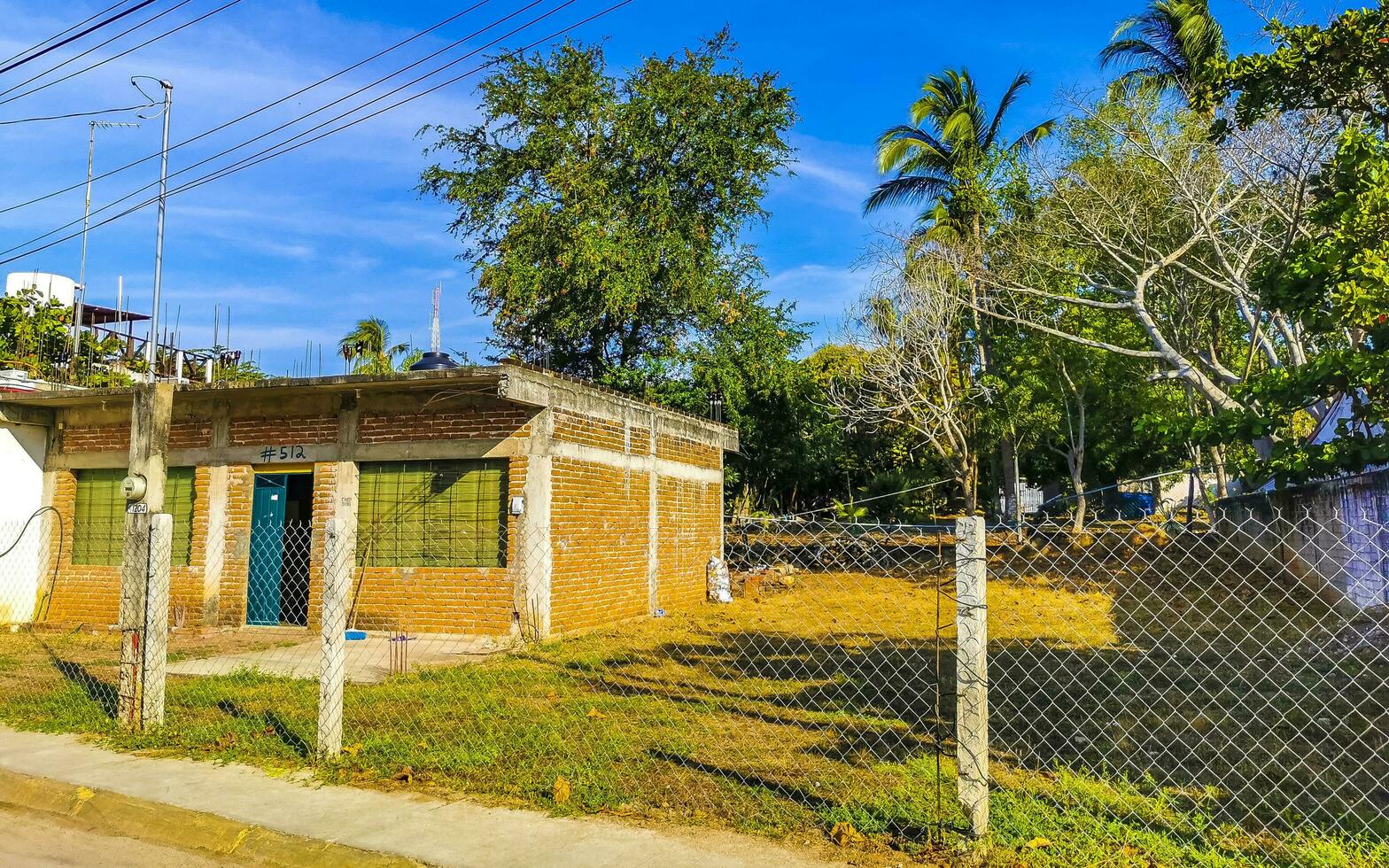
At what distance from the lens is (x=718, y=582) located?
18078mm

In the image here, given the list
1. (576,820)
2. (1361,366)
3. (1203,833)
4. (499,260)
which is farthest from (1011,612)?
(499,260)

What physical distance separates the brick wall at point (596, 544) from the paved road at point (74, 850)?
709 centimetres

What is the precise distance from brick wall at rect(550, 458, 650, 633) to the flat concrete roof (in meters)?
1.07

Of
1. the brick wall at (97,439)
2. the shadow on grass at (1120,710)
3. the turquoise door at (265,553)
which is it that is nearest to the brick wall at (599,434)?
the shadow on grass at (1120,710)

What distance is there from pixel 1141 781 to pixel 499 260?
852 inches

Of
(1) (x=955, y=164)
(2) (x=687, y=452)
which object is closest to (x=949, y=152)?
(1) (x=955, y=164)

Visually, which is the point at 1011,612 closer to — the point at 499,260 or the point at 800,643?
the point at 800,643

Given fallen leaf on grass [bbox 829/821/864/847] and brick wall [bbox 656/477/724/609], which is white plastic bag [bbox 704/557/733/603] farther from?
fallen leaf on grass [bbox 829/821/864/847]

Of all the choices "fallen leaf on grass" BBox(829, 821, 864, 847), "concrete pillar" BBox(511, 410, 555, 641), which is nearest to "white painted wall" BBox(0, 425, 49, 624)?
"concrete pillar" BBox(511, 410, 555, 641)

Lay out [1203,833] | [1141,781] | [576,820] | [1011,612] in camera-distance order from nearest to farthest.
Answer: [1203,833]
[576,820]
[1141,781]
[1011,612]

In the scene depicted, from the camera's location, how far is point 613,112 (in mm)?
24688

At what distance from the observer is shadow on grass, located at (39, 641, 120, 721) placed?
7.78 m

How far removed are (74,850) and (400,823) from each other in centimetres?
181

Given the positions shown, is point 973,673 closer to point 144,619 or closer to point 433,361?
point 144,619
